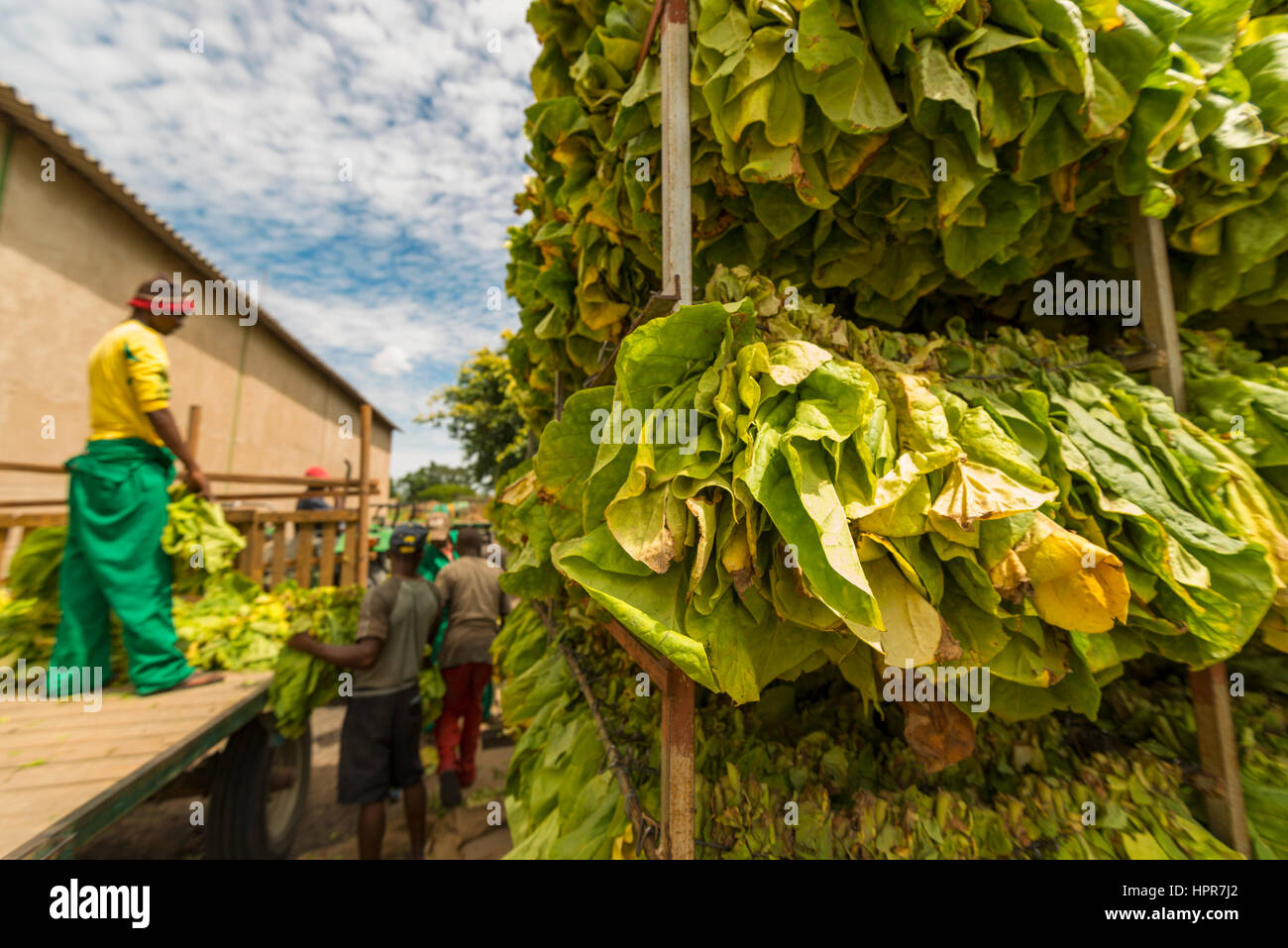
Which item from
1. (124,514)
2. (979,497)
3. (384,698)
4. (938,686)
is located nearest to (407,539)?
(384,698)

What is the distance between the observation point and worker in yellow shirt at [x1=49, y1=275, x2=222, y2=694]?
3.06m

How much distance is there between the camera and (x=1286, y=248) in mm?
1862

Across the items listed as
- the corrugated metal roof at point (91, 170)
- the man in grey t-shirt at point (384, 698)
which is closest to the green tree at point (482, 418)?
the corrugated metal roof at point (91, 170)

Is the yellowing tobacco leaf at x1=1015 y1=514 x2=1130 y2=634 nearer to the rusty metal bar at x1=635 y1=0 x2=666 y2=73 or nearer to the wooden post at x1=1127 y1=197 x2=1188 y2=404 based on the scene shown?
the wooden post at x1=1127 y1=197 x2=1188 y2=404

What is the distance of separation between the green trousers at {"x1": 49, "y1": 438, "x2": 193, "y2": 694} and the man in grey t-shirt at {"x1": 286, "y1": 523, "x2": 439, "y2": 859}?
2.60 ft

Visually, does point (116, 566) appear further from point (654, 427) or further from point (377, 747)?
point (654, 427)

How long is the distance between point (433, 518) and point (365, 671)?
14.9ft

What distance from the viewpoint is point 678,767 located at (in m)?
1.34

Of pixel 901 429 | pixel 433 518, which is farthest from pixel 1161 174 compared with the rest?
pixel 433 518

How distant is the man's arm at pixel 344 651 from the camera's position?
12.2 feet

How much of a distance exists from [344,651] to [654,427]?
3610 millimetres

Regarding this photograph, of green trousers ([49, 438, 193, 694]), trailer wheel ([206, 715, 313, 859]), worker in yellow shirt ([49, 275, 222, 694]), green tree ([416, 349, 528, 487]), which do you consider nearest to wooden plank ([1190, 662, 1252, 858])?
worker in yellow shirt ([49, 275, 222, 694])
